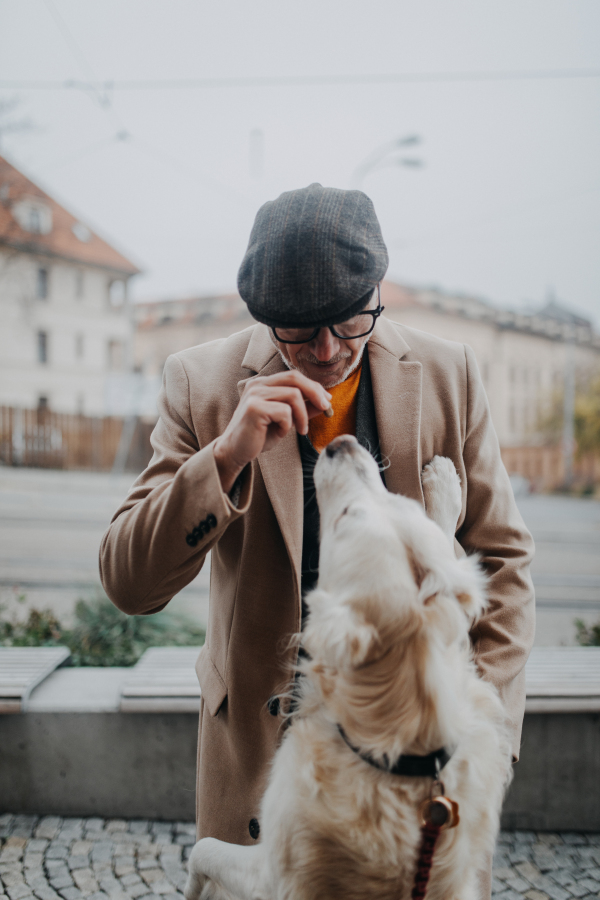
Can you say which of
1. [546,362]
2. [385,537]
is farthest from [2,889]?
[546,362]

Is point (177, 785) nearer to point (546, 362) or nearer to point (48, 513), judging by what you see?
point (48, 513)

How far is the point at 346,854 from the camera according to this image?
4.41ft

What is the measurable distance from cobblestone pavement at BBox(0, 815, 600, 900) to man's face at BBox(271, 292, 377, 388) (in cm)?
264

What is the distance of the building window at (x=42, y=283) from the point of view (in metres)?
9.35

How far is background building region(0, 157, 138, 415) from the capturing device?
25.7ft

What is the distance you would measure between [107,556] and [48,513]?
10167 millimetres

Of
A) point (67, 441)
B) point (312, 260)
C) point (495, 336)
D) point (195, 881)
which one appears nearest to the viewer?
point (312, 260)

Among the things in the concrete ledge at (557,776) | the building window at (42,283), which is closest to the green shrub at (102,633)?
the concrete ledge at (557,776)

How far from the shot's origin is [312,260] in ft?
4.57

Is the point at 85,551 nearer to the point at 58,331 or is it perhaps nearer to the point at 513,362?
the point at 58,331

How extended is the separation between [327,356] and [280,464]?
32cm

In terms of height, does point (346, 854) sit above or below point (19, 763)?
above

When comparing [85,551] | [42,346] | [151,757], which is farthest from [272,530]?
[42,346]

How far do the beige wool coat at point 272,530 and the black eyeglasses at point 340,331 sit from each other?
0.17m
